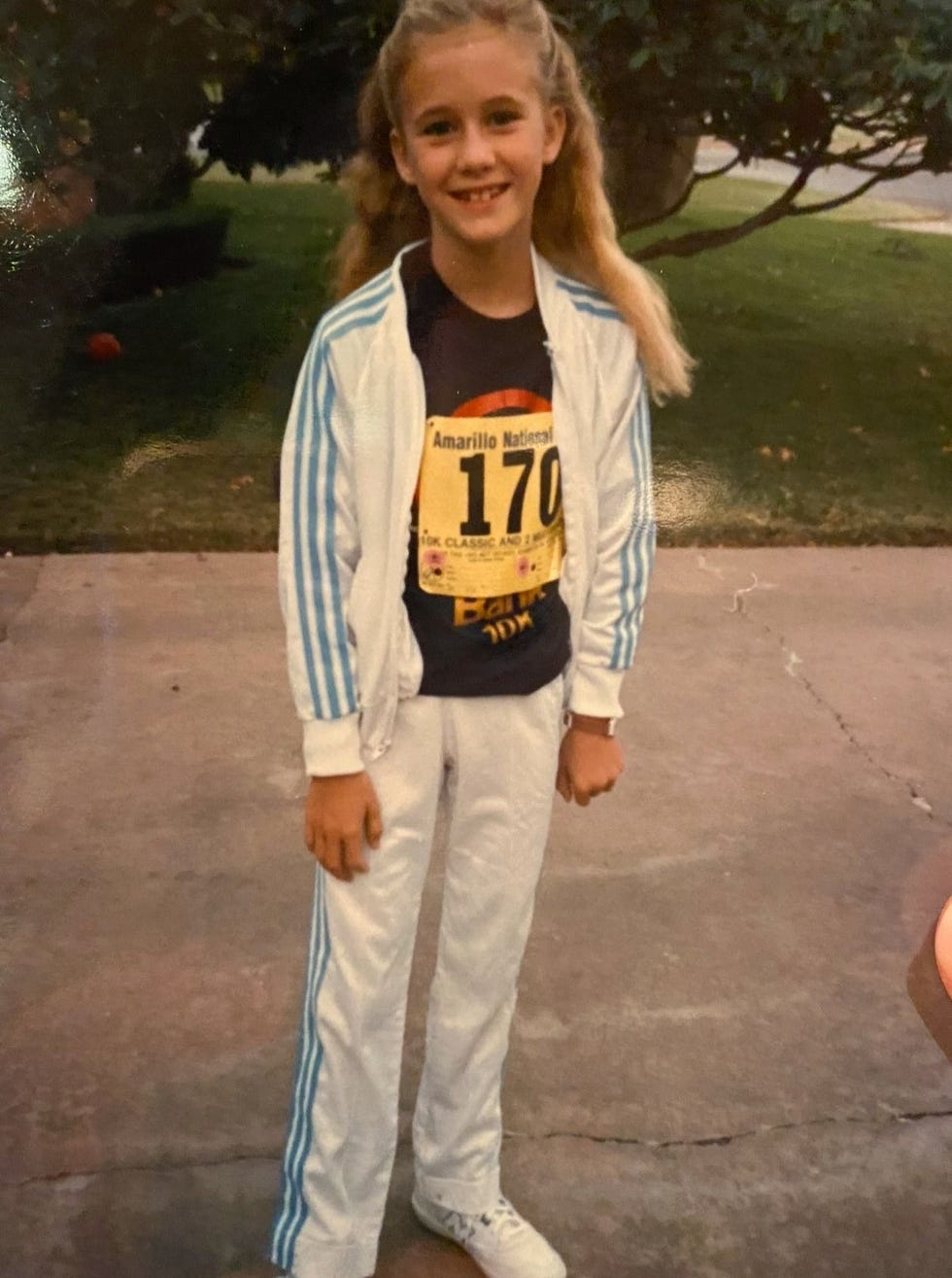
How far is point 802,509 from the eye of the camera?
206 inches

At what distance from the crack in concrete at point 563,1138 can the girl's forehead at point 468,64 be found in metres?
1.60

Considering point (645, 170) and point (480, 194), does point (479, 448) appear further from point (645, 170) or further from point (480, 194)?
point (645, 170)

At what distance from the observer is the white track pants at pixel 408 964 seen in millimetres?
1638

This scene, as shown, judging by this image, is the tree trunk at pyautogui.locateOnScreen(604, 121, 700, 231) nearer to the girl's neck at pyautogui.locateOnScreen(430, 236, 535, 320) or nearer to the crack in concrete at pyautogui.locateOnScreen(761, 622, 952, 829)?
the crack in concrete at pyautogui.locateOnScreen(761, 622, 952, 829)

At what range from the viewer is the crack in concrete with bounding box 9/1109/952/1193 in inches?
80.7

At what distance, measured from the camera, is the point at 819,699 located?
377 cm

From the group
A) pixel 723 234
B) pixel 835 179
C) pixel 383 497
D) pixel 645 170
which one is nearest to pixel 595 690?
pixel 383 497

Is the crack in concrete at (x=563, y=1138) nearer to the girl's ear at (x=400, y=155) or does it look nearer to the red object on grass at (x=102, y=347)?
the girl's ear at (x=400, y=155)

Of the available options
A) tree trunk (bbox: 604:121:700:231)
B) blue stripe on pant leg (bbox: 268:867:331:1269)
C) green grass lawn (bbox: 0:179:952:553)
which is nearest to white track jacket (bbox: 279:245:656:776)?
blue stripe on pant leg (bbox: 268:867:331:1269)

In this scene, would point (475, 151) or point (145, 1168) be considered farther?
point (145, 1168)

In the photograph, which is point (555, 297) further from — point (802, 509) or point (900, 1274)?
point (802, 509)

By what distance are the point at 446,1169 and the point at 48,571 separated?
Result: 119 inches

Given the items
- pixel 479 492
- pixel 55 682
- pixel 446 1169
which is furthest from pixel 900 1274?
pixel 55 682

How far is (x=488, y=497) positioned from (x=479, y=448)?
2.5 inches
